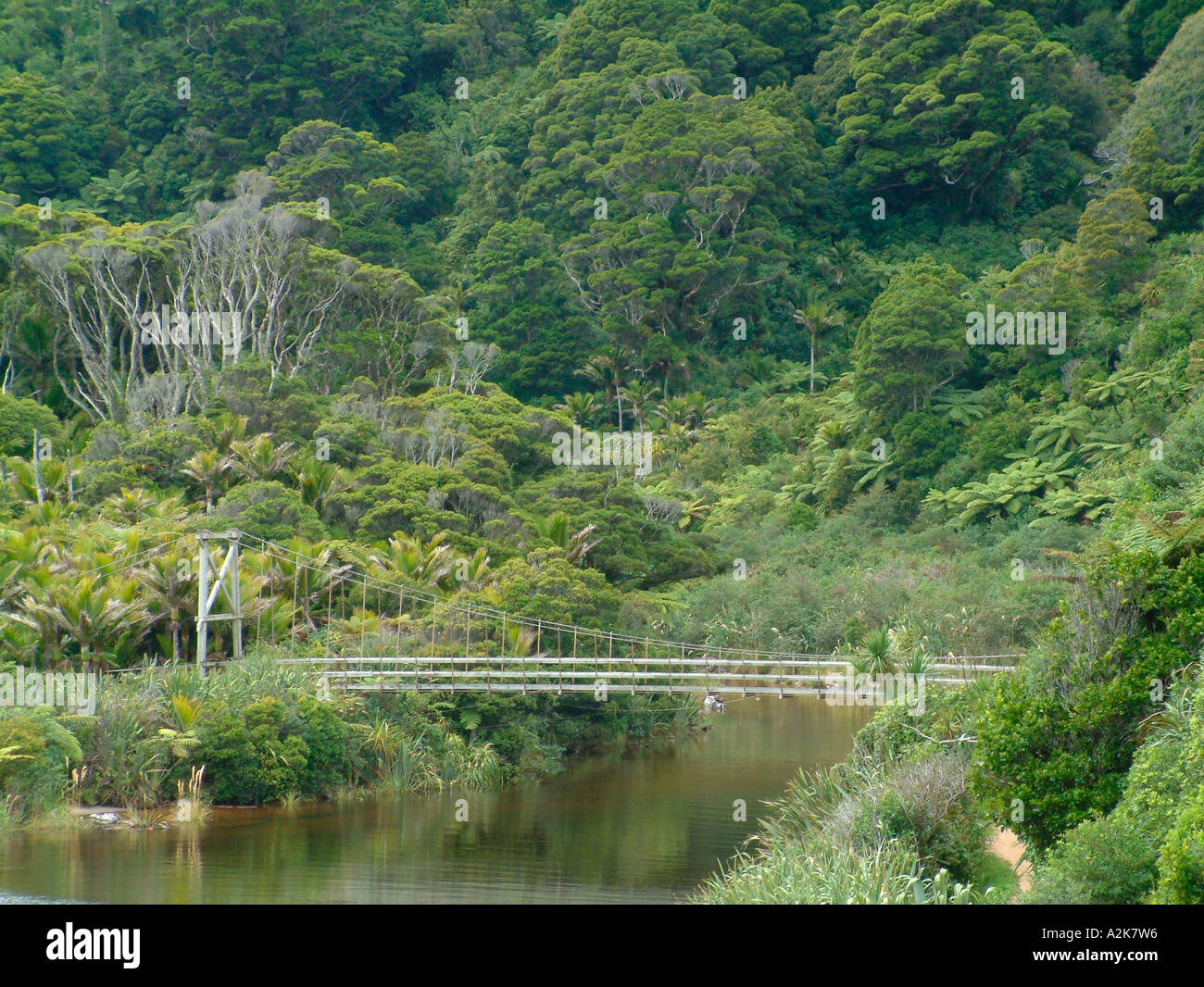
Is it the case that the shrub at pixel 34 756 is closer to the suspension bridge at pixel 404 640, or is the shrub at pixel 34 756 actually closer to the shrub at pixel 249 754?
the shrub at pixel 249 754

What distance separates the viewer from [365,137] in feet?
143

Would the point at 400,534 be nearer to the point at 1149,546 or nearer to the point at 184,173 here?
the point at 1149,546

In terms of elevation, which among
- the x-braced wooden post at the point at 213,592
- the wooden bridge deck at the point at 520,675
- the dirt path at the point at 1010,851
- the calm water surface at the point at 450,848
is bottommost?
the calm water surface at the point at 450,848

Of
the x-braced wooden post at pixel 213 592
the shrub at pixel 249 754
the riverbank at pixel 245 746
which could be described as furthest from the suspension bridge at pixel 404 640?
the shrub at pixel 249 754

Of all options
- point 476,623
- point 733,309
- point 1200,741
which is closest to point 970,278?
point 733,309

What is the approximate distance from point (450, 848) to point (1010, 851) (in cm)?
652

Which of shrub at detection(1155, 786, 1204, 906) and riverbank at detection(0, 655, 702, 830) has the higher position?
shrub at detection(1155, 786, 1204, 906)

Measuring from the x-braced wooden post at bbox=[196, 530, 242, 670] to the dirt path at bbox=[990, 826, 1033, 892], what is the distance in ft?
35.2

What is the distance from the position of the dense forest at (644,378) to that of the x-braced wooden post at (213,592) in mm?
579

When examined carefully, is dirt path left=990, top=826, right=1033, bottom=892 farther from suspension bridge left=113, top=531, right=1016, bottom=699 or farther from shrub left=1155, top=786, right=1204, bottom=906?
shrub left=1155, top=786, right=1204, bottom=906

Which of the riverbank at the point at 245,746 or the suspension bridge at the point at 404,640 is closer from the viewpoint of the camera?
the riverbank at the point at 245,746

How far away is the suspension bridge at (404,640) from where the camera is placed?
62.7 ft

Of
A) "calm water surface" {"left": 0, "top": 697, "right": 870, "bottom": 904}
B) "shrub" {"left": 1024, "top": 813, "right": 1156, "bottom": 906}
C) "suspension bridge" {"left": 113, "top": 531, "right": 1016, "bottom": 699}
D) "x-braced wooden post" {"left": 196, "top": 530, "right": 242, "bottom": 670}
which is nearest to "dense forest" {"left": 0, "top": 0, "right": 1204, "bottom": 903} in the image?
"shrub" {"left": 1024, "top": 813, "right": 1156, "bottom": 906}

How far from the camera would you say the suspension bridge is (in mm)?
19109
